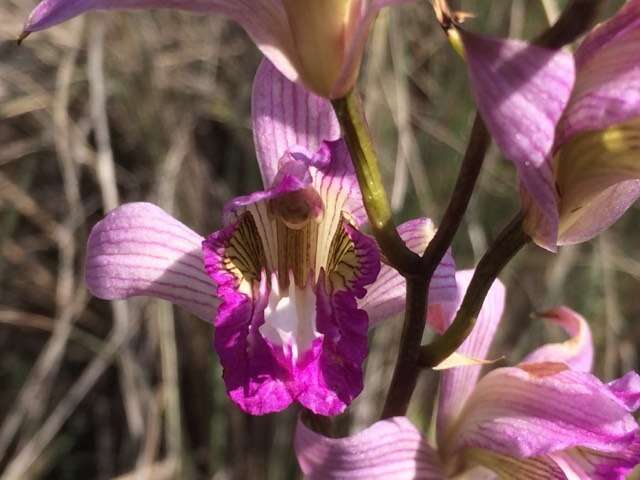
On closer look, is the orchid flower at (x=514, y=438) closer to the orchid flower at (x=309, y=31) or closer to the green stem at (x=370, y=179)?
the green stem at (x=370, y=179)

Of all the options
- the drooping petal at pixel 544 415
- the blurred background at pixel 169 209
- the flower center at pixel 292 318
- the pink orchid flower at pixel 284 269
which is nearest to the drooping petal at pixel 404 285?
the pink orchid flower at pixel 284 269

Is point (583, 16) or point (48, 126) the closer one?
point (583, 16)

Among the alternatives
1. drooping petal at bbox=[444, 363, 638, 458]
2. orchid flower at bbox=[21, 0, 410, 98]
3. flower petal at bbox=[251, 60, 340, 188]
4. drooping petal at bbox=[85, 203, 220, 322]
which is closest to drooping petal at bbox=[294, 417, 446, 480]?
drooping petal at bbox=[444, 363, 638, 458]

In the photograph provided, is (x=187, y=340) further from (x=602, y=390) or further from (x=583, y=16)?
(x=583, y=16)

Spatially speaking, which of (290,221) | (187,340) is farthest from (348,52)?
(187,340)

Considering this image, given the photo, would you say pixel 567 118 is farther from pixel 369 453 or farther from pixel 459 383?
pixel 459 383
